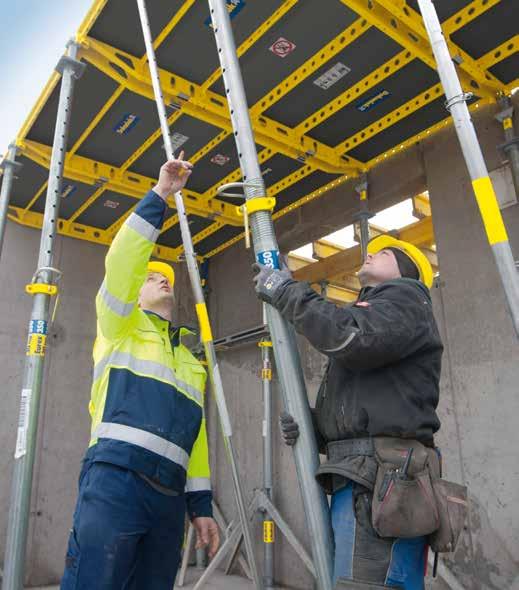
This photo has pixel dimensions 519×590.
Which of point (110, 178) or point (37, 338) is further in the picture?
point (110, 178)

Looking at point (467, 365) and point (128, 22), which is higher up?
point (128, 22)

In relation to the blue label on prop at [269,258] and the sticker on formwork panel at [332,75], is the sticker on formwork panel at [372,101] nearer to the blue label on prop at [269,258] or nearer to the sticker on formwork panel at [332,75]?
the sticker on formwork panel at [332,75]

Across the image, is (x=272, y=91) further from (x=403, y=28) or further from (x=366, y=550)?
(x=366, y=550)

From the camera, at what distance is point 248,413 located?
245 inches

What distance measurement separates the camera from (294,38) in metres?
3.91

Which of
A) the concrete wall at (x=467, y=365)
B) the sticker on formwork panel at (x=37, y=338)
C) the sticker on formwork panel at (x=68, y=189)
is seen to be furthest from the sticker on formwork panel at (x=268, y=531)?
the sticker on formwork panel at (x=68, y=189)

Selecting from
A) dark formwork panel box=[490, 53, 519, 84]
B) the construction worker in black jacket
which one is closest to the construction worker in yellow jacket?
the construction worker in black jacket

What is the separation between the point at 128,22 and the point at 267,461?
162 inches

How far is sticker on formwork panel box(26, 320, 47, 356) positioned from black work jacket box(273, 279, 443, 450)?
65.7 inches

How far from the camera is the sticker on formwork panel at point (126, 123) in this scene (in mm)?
4676

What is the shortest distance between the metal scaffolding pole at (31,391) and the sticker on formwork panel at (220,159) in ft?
6.96

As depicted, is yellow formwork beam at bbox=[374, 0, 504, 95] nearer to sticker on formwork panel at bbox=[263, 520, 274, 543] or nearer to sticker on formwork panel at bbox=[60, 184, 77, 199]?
sticker on formwork panel at bbox=[60, 184, 77, 199]

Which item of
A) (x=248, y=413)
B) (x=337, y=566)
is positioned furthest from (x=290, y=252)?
(x=337, y=566)

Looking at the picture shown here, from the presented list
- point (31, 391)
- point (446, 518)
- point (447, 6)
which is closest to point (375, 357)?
point (446, 518)
